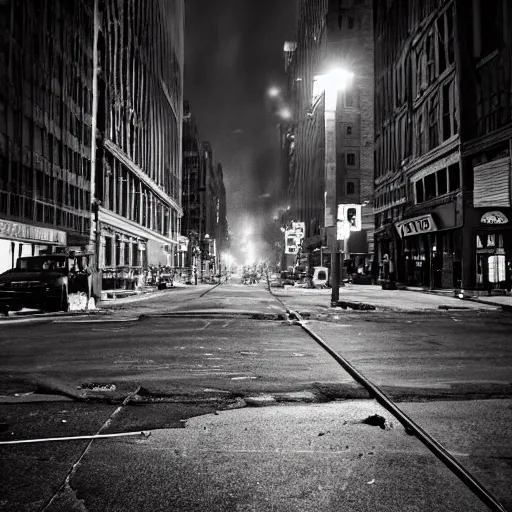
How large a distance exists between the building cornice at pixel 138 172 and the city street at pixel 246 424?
145ft

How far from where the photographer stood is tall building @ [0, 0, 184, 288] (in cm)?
3178

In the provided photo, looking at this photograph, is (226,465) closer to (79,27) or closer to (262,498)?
(262,498)

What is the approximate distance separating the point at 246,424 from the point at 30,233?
31.4 metres

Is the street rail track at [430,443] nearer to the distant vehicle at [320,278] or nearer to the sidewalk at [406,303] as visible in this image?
the sidewalk at [406,303]

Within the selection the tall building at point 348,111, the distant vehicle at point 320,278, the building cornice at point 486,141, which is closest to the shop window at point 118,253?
the distant vehicle at point 320,278

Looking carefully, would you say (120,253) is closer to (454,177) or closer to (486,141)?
(454,177)

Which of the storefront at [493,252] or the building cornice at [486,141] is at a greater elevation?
the building cornice at [486,141]

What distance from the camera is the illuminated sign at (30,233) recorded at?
28919 mm

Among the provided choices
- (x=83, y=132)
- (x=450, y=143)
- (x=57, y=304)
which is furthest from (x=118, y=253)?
(x=57, y=304)

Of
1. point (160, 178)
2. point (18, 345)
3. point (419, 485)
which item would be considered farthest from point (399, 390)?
point (160, 178)

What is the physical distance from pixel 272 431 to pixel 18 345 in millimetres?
6865

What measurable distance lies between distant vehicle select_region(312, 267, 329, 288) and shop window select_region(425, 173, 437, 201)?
33.5ft

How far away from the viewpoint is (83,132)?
1763 inches

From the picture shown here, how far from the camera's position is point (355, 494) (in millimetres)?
3086
